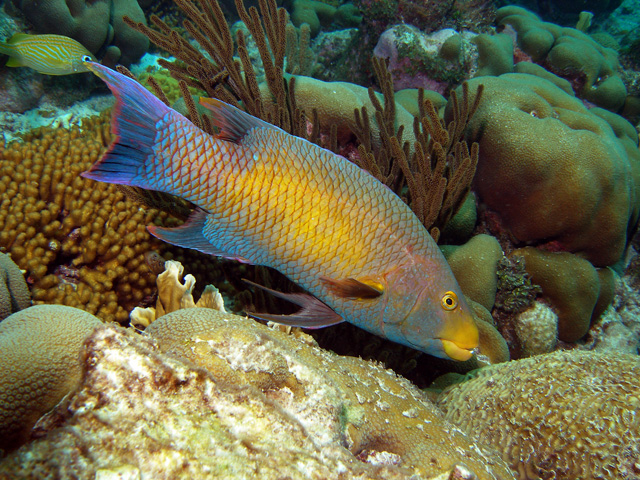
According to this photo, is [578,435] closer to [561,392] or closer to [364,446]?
[561,392]

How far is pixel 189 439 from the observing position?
3.27ft

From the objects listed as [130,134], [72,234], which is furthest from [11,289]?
[130,134]

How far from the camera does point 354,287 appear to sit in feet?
6.68

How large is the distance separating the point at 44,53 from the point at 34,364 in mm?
5408

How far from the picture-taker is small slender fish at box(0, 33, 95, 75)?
4.85 m

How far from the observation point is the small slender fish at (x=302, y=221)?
1810mm

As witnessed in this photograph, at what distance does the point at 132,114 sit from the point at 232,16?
12101 millimetres

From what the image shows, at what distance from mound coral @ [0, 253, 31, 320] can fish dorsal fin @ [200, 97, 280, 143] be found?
1.89 metres

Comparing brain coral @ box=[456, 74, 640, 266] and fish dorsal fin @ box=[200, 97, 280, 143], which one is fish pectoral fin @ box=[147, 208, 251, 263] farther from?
brain coral @ box=[456, 74, 640, 266]

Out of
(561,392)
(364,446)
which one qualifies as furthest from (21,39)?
(561,392)

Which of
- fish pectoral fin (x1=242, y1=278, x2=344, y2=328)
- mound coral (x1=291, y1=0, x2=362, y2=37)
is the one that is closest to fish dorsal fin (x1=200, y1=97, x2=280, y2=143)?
fish pectoral fin (x1=242, y1=278, x2=344, y2=328)

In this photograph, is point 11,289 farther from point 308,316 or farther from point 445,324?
point 445,324

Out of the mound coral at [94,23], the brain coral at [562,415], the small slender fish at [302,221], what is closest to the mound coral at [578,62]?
the brain coral at [562,415]

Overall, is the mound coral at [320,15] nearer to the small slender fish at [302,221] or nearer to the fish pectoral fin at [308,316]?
the small slender fish at [302,221]
